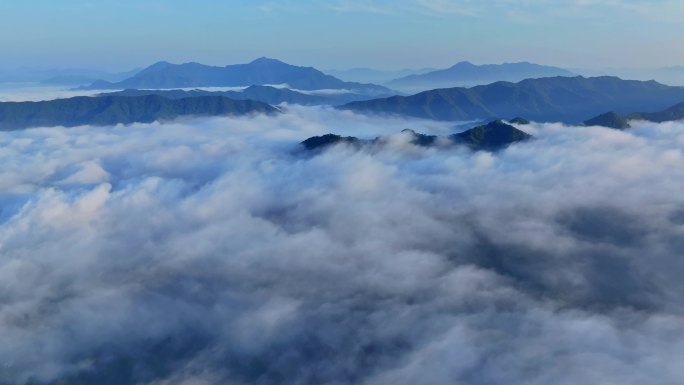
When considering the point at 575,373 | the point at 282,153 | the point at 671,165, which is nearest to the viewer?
the point at 575,373

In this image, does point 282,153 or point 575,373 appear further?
point 282,153

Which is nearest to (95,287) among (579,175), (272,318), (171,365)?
(171,365)

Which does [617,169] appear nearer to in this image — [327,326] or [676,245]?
[676,245]

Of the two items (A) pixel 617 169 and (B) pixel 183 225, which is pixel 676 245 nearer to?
(A) pixel 617 169

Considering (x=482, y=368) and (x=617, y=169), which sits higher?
(x=617, y=169)

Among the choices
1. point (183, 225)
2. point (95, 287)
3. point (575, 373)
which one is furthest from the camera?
point (183, 225)

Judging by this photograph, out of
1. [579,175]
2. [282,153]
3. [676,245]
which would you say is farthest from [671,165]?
[282,153]

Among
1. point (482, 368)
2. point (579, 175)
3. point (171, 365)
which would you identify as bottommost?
point (171, 365)

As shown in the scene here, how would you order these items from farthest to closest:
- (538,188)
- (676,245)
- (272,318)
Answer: (538,188) < (676,245) < (272,318)

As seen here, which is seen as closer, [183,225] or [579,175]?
[183,225]
